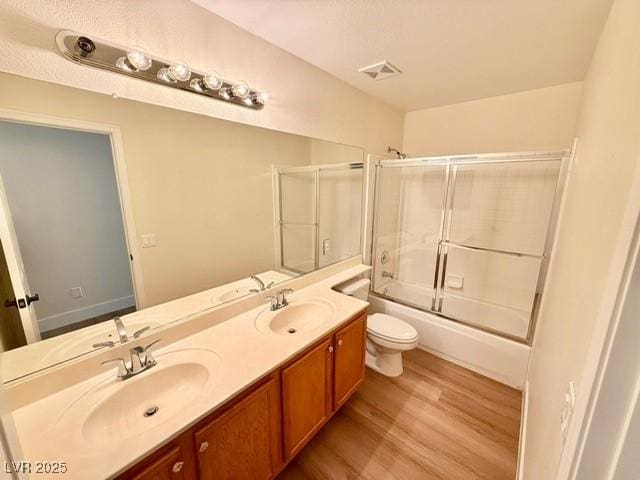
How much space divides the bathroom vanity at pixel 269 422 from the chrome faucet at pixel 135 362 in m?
0.38

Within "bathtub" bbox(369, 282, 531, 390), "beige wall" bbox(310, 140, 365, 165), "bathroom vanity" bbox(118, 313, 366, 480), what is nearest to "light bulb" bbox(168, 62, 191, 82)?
"beige wall" bbox(310, 140, 365, 165)

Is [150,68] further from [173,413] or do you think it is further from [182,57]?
[173,413]

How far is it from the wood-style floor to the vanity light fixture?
216 centimetres

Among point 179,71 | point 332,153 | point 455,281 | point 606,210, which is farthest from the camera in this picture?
point 455,281

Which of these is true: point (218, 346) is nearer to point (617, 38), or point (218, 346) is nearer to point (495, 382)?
point (617, 38)

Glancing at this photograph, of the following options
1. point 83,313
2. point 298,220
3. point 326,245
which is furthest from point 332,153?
point 83,313

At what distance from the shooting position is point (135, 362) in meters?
1.10

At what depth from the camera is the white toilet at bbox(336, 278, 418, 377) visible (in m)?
2.06

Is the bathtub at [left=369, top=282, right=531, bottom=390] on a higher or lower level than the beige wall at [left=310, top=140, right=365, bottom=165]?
lower

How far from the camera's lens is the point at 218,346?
1.28 metres

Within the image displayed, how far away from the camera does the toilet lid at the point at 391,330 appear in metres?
2.07

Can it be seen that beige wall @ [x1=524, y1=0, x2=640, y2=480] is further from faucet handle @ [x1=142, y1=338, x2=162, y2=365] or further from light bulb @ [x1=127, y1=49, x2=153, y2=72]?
light bulb @ [x1=127, y1=49, x2=153, y2=72]

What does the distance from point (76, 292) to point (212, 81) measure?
117 centimetres

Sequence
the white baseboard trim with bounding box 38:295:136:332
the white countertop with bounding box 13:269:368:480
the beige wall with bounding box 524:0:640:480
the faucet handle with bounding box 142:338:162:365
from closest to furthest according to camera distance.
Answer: the beige wall with bounding box 524:0:640:480 → the white countertop with bounding box 13:269:368:480 → the white baseboard trim with bounding box 38:295:136:332 → the faucet handle with bounding box 142:338:162:365
